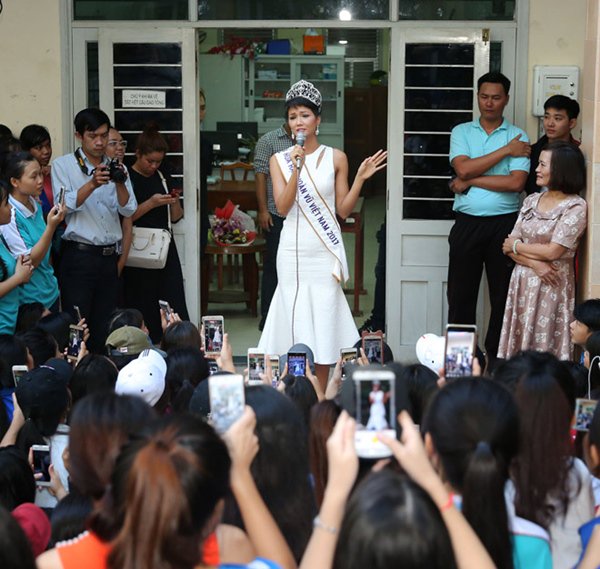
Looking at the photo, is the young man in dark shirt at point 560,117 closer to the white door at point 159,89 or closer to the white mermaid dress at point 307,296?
the white mermaid dress at point 307,296

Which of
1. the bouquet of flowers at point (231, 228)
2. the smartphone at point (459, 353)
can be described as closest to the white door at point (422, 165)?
the bouquet of flowers at point (231, 228)

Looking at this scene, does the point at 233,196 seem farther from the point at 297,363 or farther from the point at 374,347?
the point at 297,363

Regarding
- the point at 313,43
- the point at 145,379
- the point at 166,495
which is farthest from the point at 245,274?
the point at 166,495

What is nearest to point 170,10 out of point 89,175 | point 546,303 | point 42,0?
point 42,0

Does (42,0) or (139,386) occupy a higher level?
(42,0)

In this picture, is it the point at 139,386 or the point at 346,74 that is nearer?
the point at 139,386

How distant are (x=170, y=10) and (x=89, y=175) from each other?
133 cm

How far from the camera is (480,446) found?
2305mm

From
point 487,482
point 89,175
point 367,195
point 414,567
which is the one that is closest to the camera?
point 414,567

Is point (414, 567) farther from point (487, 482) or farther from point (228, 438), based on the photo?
point (228, 438)

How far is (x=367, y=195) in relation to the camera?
1677 cm

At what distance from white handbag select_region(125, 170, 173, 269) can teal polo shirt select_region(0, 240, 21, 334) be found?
141 centimetres

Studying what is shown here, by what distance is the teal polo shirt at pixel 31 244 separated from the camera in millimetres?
5629

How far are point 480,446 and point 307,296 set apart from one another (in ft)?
11.4
